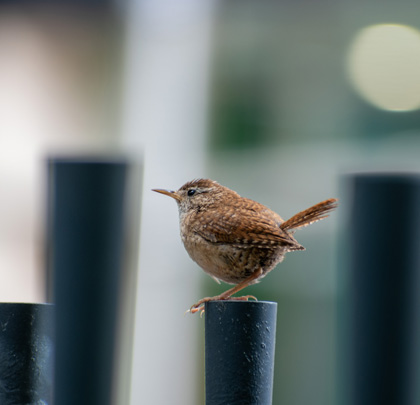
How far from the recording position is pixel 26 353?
7.22ft

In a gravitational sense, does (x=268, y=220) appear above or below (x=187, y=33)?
below

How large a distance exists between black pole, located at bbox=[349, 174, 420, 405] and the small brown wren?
1250 mm

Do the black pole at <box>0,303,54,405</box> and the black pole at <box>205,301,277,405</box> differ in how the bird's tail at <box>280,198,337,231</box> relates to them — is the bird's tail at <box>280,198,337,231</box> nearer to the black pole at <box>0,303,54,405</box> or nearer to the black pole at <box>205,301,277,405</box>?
the black pole at <box>205,301,277,405</box>

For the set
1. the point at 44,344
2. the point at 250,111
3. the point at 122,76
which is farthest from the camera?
the point at 122,76

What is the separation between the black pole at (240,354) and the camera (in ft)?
7.00

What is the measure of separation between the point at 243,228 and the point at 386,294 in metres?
1.41

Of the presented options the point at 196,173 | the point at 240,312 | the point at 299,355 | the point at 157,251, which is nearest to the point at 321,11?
the point at 196,173

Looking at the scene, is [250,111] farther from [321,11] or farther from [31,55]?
[31,55]

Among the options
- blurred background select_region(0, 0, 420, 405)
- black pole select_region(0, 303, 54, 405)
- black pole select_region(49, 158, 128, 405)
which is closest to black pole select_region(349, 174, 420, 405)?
black pole select_region(49, 158, 128, 405)

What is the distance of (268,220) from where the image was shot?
3256mm

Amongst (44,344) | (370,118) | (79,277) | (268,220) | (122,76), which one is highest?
(122,76)

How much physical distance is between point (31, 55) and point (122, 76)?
178 cm

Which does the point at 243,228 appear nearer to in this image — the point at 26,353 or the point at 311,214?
the point at 311,214

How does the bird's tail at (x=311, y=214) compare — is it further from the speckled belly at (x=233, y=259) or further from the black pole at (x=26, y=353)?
the black pole at (x=26, y=353)
